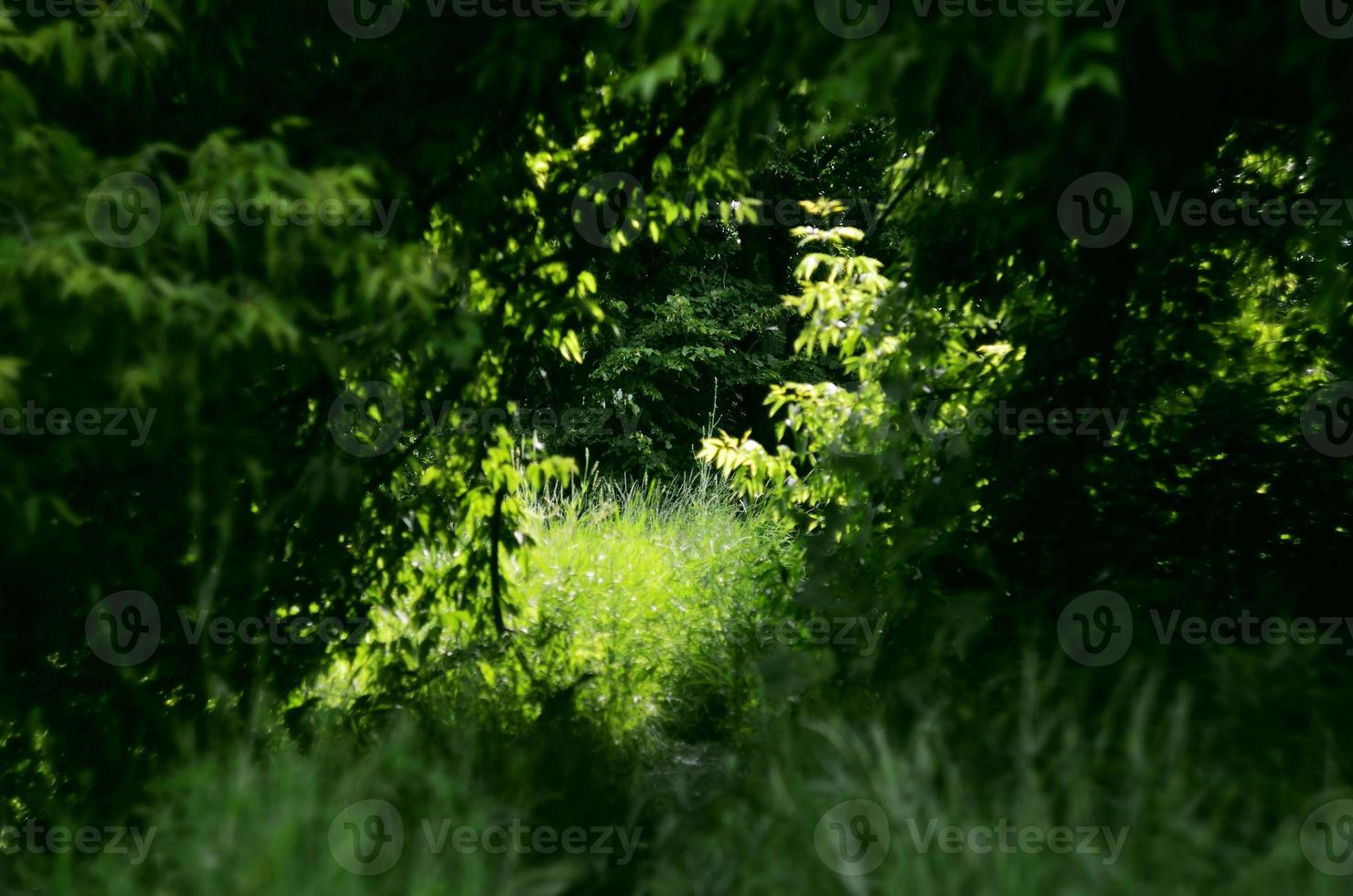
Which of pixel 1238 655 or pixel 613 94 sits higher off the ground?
pixel 613 94

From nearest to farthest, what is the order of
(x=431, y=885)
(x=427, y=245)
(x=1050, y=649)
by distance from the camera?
(x=431, y=885) → (x=1050, y=649) → (x=427, y=245)

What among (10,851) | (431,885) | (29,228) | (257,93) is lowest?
(10,851)

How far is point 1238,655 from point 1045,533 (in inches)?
45.0

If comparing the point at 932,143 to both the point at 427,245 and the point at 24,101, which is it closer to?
the point at 427,245

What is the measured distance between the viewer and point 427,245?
11.3 ft

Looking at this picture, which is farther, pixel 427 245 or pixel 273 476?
pixel 427 245

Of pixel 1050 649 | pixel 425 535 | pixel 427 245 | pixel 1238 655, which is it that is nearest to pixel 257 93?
pixel 427 245

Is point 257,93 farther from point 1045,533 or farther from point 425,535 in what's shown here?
point 1045,533

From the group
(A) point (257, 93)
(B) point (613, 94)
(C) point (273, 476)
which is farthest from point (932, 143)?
(C) point (273, 476)

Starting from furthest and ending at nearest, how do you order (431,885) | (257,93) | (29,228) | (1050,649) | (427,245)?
(427,245) → (1050,649) → (257,93) → (29,228) → (431,885)

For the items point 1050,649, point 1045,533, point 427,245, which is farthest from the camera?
point 1045,533

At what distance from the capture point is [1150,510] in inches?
153

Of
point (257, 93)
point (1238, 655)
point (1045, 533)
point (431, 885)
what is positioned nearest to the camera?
point (431, 885)

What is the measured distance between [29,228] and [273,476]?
3.67ft
